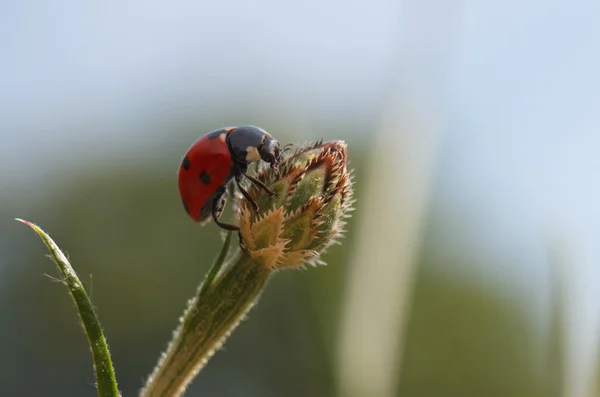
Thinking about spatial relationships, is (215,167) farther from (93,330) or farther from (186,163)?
(93,330)

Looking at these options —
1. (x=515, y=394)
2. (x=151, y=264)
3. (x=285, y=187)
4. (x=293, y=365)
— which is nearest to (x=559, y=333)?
(x=285, y=187)

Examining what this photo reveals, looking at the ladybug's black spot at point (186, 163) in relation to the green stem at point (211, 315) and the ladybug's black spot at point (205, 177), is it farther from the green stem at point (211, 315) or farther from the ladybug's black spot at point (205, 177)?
the green stem at point (211, 315)

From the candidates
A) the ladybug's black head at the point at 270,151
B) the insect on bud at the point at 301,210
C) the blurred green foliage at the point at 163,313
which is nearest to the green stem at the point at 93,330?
the insect on bud at the point at 301,210

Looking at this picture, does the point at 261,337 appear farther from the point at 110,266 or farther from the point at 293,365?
the point at 110,266

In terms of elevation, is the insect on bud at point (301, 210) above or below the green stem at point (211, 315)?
above

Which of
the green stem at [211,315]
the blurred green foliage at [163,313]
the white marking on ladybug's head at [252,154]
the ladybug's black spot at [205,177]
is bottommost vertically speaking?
the blurred green foliage at [163,313]
